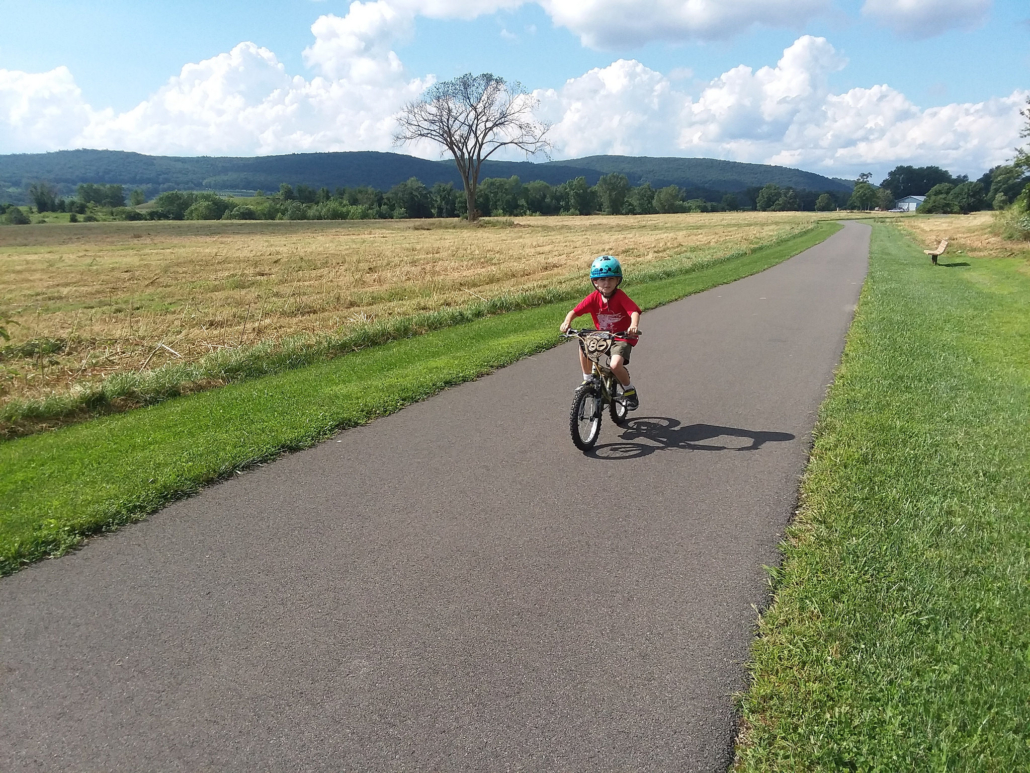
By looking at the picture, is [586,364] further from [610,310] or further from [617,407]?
[617,407]

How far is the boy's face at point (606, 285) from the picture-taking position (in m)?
6.43

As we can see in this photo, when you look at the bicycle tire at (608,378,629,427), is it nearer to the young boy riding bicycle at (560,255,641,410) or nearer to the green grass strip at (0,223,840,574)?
the young boy riding bicycle at (560,255,641,410)

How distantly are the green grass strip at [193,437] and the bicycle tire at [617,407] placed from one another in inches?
99.3

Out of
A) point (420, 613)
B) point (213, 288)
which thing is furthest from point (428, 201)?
point (420, 613)

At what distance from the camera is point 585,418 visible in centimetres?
623

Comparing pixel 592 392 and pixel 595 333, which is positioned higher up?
pixel 595 333

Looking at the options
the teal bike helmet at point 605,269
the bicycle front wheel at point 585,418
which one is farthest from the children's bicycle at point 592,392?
the teal bike helmet at point 605,269

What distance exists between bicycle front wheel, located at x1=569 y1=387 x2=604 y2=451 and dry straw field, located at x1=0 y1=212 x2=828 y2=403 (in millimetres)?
6624

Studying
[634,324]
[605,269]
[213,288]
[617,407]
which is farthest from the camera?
[213,288]

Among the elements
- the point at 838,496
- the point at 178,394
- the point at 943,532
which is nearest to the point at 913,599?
the point at 943,532

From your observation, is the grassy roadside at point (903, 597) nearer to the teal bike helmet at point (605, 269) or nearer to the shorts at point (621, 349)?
the shorts at point (621, 349)

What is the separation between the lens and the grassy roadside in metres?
2.69

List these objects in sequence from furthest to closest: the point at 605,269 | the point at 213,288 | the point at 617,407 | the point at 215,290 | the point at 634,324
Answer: the point at 213,288 → the point at 215,290 → the point at 617,407 → the point at 605,269 → the point at 634,324

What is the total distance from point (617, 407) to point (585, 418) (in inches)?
32.4
